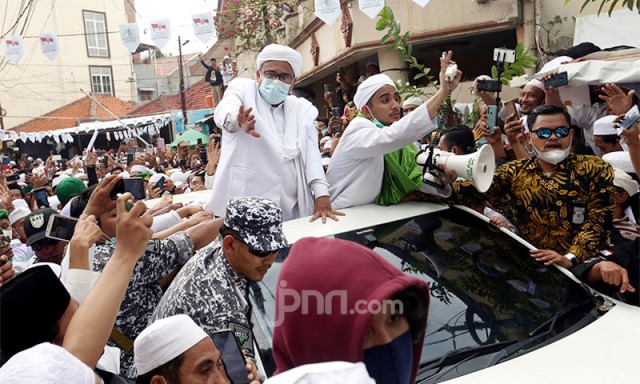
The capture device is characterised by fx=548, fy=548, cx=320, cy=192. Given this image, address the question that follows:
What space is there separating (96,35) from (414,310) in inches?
1582

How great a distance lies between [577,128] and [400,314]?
19.0 feet

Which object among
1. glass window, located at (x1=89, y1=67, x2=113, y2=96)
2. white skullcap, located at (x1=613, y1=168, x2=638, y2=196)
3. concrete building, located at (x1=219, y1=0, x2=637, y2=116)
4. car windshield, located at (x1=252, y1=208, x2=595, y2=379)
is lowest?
car windshield, located at (x1=252, y1=208, x2=595, y2=379)

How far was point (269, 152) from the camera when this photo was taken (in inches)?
144

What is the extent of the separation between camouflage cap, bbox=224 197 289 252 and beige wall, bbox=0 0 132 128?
33953 mm

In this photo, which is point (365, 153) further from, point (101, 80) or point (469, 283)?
point (101, 80)

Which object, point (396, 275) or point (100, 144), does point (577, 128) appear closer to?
point (396, 275)

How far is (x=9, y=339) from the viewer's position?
1.52 metres

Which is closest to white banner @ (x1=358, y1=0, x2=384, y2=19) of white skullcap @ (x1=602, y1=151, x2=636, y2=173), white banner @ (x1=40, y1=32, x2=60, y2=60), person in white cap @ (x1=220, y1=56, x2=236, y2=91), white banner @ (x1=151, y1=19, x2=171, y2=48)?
white banner @ (x1=151, y1=19, x2=171, y2=48)

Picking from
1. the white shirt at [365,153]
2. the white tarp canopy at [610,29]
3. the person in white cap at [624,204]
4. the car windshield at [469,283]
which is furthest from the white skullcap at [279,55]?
the white tarp canopy at [610,29]

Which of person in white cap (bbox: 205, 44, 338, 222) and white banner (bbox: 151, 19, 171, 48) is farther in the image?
white banner (bbox: 151, 19, 171, 48)

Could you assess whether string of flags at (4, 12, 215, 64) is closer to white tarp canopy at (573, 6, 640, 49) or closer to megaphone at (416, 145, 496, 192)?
white tarp canopy at (573, 6, 640, 49)

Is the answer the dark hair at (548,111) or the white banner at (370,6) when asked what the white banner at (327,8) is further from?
the dark hair at (548,111)

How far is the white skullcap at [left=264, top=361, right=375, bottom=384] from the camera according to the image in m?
0.91

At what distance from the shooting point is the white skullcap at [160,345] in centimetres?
176
